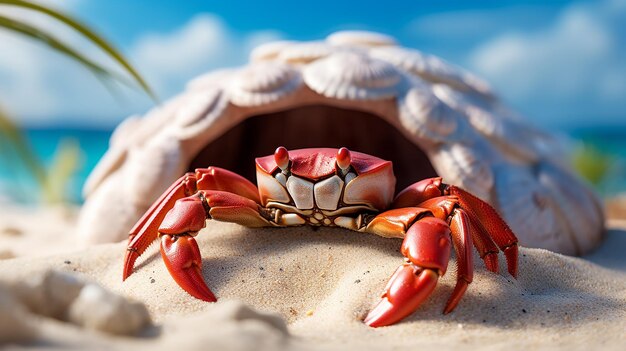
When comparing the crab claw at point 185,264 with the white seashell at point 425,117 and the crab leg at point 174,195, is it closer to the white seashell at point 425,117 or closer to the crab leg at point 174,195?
the crab leg at point 174,195

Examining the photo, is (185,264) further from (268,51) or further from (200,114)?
(268,51)

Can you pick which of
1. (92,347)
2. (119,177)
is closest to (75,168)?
(119,177)

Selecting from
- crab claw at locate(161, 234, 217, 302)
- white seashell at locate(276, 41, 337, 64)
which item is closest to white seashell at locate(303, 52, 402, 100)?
white seashell at locate(276, 41, 337, 64)

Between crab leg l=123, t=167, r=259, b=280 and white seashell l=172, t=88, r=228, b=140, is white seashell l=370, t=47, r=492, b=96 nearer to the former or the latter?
white seashell l=172, t=88, r=228, b=140

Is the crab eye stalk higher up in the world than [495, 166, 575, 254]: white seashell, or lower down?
higher up

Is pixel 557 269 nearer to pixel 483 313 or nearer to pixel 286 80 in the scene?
pixel 483 313

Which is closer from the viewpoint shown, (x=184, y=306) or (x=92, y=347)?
(x=92, y=347)

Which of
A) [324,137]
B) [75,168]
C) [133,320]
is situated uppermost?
[133,320]
